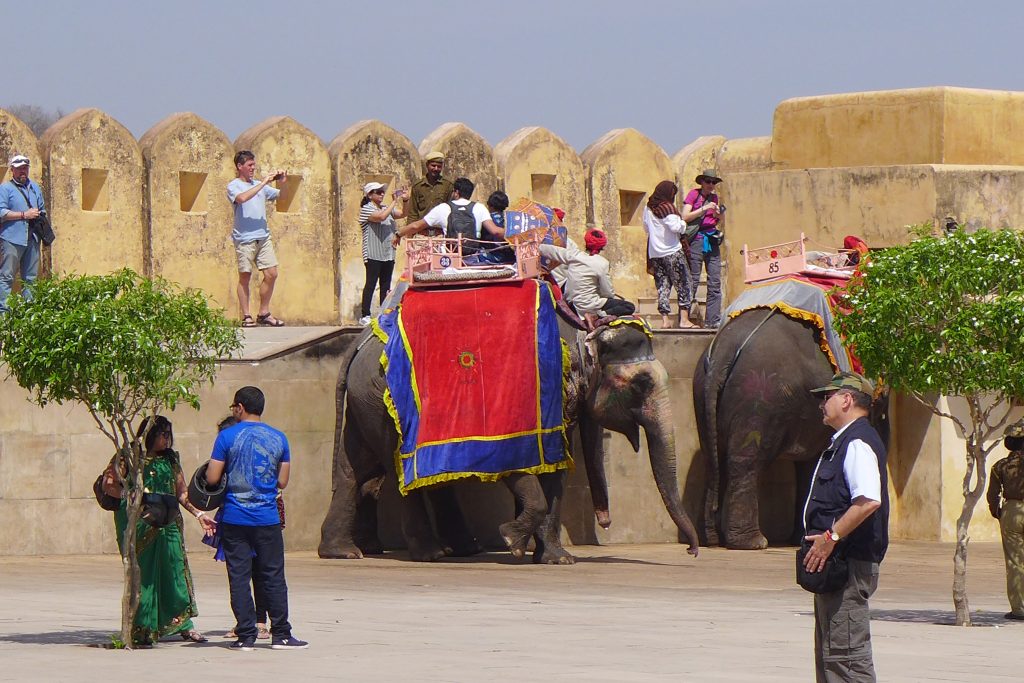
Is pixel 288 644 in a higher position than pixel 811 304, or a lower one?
lower

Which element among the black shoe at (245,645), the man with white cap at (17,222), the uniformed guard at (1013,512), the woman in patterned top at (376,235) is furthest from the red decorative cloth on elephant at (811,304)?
the black shoe at (245,645)

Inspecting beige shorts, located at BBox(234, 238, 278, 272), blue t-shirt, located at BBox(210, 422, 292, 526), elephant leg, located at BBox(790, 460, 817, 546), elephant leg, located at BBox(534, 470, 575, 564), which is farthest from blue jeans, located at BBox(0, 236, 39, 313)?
elephant leg, located at BBox(790, 460, 817, 546)

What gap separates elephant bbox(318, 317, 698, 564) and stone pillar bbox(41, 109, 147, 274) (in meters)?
3.03

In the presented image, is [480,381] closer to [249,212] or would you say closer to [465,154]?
[249,212]

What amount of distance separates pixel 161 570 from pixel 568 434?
6.28m

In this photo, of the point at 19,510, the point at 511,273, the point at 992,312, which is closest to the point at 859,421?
the point at 992,312

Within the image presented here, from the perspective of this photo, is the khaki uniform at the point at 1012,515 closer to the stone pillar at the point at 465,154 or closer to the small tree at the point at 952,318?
the small tree at the point at 952,318

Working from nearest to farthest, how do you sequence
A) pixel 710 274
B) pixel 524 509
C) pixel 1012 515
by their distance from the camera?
pixel 1012 515 → pixel 524 509 → pixel 710 274

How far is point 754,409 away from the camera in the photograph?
Result: 18.9 meters

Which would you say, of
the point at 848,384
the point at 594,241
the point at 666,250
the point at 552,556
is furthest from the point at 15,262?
the point at 848,384

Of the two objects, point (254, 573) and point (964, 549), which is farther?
point (964, 549)

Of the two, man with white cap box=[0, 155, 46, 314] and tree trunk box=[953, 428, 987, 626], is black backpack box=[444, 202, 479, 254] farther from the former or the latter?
tree trunk box=[953, 428, 987, 626]

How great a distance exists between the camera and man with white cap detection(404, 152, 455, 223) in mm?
18438

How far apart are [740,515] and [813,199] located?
357cm
